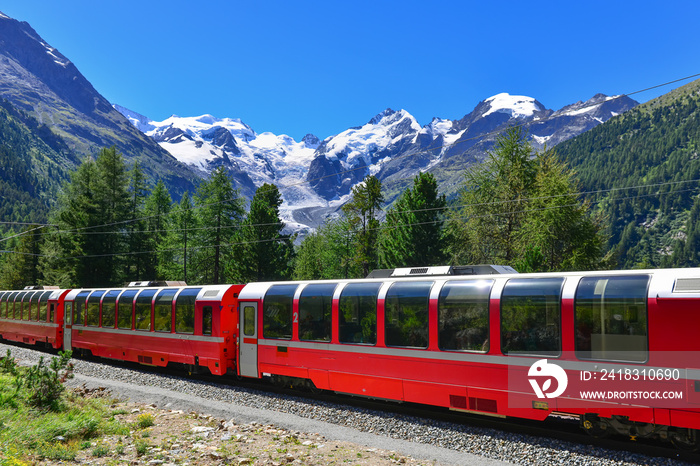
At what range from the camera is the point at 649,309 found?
9.45m

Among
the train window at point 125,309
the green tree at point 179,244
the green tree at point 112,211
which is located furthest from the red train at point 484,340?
the green tree at point 179,244

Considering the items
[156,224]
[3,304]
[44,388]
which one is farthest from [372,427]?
[156,224]

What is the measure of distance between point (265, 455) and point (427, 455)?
3.05 metres

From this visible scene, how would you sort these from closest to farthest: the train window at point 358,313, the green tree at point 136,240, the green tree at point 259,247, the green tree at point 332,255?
the train window at point 358,313
the green tree at point 259,247
the green tree at point 136,240
the green tree at point 332,255

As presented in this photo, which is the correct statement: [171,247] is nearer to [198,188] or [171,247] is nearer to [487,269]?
[198,188]

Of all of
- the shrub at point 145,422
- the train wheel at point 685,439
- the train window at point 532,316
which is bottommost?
the shrub at point 145,422

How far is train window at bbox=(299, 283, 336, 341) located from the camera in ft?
49.6

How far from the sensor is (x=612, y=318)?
9.91 metres

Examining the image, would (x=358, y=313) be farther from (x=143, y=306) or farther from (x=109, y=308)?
(x=109, y=308)

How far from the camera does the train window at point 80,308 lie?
89.5 feet

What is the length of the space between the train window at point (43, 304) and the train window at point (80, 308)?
393cm

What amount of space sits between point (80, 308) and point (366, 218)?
41368 mm

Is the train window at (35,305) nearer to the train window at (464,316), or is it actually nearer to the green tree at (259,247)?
the green tree at (259,247)

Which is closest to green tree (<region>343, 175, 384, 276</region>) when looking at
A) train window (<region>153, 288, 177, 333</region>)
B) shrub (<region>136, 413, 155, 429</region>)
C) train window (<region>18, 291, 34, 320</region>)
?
train window (<region>18, 291, 34, 320</region>)
